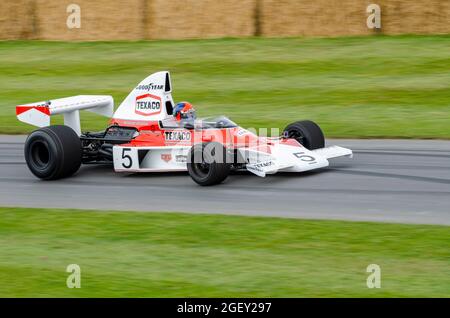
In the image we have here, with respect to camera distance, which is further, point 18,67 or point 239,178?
point 18,67

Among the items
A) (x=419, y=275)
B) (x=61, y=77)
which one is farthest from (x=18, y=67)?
(x=419, y=275)

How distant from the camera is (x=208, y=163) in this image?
43.3 feet

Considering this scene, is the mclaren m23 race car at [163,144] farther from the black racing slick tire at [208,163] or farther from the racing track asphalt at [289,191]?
the racing track asphalt at [289,191]

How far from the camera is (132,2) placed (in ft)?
86.9

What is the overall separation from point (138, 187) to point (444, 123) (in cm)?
679

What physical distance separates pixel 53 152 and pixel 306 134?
12.1 feet

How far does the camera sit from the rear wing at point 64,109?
14953 mm

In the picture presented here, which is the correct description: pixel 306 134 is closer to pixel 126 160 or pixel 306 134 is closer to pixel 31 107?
pixel 126 160

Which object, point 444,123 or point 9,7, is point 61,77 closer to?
point 9,7

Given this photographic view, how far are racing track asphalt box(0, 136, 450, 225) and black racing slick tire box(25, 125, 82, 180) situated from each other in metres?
0.18

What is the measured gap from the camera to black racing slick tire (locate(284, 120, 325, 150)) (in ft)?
47.6
